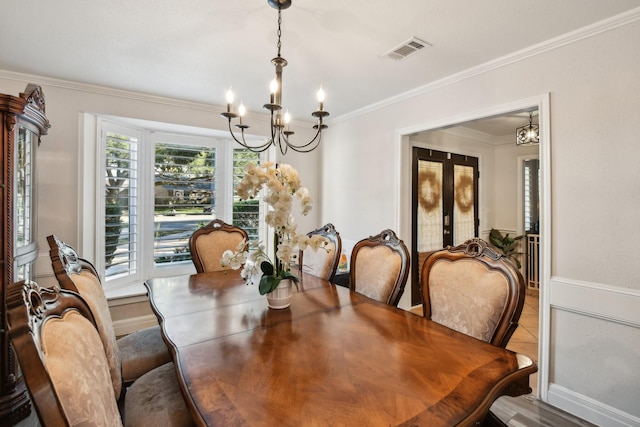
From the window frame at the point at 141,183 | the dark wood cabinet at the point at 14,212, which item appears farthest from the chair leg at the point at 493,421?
the window frame at the point at 141,183

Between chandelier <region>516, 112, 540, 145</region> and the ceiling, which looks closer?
the ceiling

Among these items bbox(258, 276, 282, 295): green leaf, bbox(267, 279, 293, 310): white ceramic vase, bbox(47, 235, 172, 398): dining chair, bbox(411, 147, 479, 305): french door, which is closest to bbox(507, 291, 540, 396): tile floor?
A: bbox(411, 147, 479, 305): french door

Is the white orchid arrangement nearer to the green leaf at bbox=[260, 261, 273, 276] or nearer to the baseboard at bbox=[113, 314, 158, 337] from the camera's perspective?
the green leaf at bbox=[260, 261, 273, 276]

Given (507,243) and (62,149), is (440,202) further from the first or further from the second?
(62,149)

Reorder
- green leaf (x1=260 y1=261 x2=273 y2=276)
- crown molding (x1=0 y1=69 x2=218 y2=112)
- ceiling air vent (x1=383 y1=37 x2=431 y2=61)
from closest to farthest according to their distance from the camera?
green leaf (x1=260 y1=261 x2=273 y2=276) → ceiling air vent (x1=383 y1=37 x2=431 y2=61) → crown molding (x1=0 y1=69 x2=218 y2=112)

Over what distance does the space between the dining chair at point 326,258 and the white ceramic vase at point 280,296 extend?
72 cm

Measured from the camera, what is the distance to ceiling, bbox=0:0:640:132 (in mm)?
1855

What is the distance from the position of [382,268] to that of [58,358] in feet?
5.68

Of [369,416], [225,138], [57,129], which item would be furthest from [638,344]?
[57,129]

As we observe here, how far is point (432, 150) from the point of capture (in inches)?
168

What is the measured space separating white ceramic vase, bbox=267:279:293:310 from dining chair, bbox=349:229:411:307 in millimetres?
691

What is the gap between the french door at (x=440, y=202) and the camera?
13.5 ft

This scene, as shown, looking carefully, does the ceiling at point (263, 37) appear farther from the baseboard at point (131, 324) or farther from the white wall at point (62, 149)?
the baseboard at point (131, 324)

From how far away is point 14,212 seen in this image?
6.78 feet
